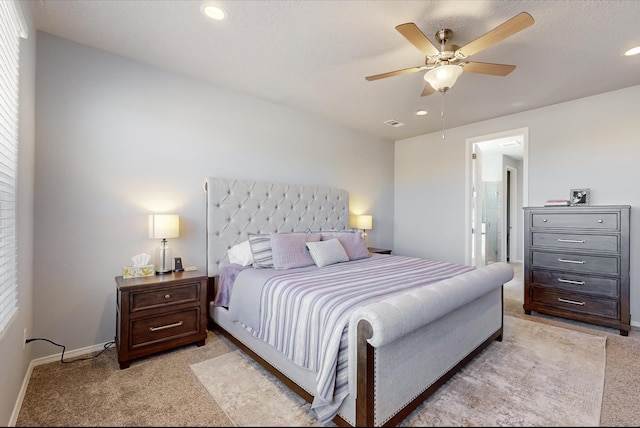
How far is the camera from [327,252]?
301 cm

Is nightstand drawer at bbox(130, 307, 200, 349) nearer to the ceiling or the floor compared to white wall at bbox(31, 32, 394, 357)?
nearer to the floor

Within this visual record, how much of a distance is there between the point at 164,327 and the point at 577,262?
414cm

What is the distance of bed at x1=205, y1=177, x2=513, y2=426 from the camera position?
1382mm

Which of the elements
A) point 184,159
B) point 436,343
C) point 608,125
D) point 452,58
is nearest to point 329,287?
Answer: point 436,343

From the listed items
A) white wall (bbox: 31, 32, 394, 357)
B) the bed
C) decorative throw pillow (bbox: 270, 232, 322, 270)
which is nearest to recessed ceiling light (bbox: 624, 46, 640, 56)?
the bed

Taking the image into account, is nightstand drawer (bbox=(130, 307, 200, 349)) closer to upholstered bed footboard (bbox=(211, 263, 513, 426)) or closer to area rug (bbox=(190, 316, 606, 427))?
upholstered bed footboard (bbox=(211, 263, 513, 426))

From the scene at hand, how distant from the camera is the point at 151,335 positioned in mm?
2330

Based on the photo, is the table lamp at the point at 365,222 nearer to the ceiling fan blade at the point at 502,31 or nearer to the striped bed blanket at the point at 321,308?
the striped bed blanket at the point at 321,308

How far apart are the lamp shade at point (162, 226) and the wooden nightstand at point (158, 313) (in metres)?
0.36

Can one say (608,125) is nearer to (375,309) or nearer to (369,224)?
(369,224)

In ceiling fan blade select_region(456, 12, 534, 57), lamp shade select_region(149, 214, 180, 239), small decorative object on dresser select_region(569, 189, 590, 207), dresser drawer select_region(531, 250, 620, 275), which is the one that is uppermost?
ceiling fan blade select_region(456, 12, 534, 57)

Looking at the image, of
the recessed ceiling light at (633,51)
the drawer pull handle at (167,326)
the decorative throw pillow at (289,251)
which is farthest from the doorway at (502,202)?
the drawer pull handle at (167,326)

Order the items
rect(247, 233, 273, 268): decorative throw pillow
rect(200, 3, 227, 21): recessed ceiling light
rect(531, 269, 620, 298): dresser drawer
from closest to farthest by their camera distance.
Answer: rect(200, 3, 227, 21): recessed ceiling light, rect(247, 233, 273, 268): decorative throw pillow, rect(531, 269, 620, 298): dresser drawer

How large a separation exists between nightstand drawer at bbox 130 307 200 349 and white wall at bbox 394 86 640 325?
3.81 metres
